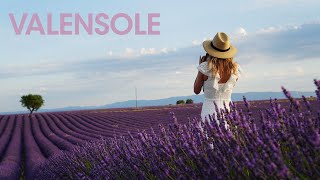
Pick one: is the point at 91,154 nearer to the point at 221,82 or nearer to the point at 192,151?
the point at 221,82

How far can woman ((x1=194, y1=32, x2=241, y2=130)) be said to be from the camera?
4.46 meters

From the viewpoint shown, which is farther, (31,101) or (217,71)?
(31,101)

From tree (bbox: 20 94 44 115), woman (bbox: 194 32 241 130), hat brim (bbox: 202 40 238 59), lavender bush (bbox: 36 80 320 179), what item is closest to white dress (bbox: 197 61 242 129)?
woman (bbox: 194 32 241 130)

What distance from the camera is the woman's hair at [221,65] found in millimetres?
4457

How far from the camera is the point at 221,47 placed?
4.48m

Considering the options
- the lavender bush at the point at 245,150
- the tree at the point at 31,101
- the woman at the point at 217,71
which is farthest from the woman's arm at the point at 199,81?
the tree at the point at 31,101

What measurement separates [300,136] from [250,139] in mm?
198

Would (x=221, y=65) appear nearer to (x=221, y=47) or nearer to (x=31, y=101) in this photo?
(x=221, y=47)

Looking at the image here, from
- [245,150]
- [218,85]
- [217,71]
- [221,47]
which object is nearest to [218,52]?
[221,47]

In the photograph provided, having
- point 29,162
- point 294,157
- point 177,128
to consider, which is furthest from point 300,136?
point 29,162

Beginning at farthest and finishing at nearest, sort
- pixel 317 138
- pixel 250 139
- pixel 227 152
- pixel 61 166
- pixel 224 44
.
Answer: pixel 61 166, pixel 224 44, pixel 227 152, pixel 250 139, pixel 317 138

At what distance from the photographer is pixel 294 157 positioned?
201 cm

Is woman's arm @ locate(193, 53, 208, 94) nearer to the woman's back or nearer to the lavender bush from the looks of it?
the woman's back

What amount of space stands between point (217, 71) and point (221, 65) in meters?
0.08
